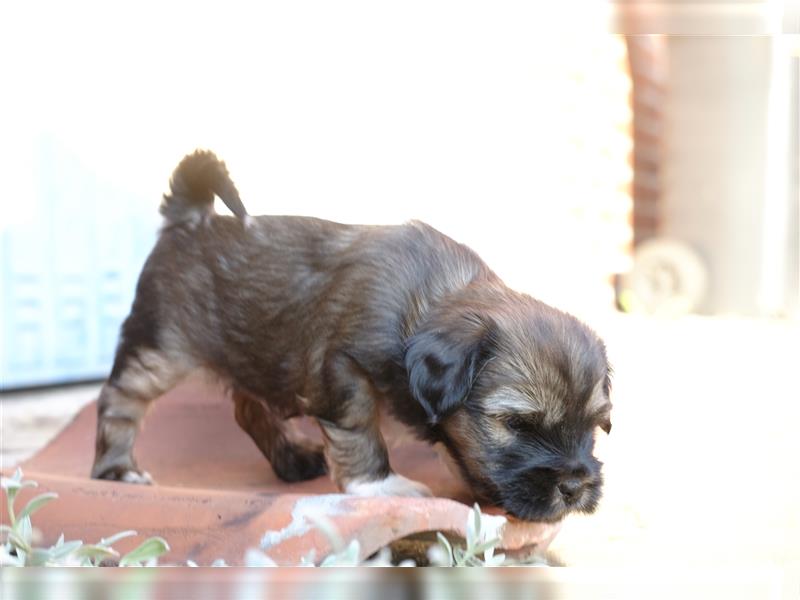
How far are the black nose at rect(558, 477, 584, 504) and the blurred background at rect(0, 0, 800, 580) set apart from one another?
0.10 m

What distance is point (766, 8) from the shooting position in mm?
2217

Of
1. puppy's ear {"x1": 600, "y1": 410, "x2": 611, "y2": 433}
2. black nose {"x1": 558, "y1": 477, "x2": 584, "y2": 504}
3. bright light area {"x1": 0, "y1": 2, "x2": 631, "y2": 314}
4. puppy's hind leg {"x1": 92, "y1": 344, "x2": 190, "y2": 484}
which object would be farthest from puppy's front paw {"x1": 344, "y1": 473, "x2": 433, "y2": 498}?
puppy's hind leg {"x1": 92, "y1": 344, "x2": 190, "y2": 484}

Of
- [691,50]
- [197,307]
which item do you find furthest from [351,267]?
[691,50]

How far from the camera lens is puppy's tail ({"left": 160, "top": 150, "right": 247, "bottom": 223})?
252cm

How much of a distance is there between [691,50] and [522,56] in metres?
0.41

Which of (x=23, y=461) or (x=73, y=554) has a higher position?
(x=73, y=554)

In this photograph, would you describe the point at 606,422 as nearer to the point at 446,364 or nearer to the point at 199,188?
the point at 446,364

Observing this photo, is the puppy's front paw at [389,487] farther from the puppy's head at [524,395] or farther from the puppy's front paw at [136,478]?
the puppy's front paw at [136,478]

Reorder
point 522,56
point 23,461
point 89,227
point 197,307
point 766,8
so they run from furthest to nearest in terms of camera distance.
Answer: point 23,461, point 89,227, point 197,307, point 522,56, point 766,8

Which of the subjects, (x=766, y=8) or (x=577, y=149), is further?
(x=577, y=149)

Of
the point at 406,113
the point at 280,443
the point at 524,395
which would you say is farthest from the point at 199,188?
the point at 524,395

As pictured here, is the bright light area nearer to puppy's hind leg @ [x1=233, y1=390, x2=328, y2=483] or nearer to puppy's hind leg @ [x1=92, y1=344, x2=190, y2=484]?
puppy's hind leg @ [x1=92, y1=344, x2=190, y2=484]

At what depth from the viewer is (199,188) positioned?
2.59 meters

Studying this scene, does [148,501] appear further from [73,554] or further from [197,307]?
[197,307]
